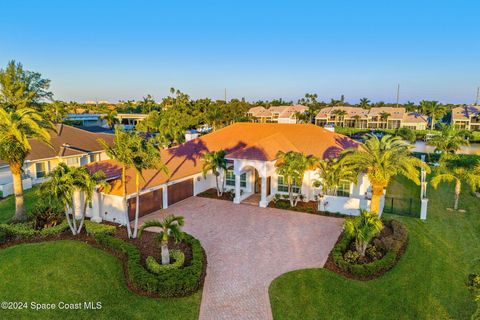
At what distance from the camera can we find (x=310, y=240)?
17.9m

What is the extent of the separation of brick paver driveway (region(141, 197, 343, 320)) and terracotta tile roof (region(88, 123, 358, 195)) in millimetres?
2632

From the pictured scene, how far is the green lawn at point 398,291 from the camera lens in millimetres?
12164

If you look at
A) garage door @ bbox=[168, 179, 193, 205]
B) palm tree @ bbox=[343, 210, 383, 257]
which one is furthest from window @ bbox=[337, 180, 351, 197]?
garage door @ bbox=[168, 179, 193, 205]

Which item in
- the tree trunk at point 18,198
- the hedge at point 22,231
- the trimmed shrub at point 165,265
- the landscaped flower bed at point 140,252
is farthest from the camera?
the tree trunk at point 18,198

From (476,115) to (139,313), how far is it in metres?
95.1

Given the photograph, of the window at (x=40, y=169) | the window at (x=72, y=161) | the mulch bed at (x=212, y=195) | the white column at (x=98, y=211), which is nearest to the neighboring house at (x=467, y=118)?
the mulch bed at (x=212, y=195)

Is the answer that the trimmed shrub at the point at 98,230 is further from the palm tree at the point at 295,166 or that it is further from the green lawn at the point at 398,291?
the palm tree at the point at 295,166

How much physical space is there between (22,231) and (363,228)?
17383 mm

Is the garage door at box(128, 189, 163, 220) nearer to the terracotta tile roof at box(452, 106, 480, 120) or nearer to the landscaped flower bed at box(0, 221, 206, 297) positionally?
the landscaped flower bed at box(0, 221, 206, 297)

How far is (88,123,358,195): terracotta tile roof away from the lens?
2261 cm

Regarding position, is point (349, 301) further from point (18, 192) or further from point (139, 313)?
point (18, 192)

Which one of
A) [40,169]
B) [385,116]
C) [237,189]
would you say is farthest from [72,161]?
[385,116]

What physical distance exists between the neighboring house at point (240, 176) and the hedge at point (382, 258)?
13.4ft

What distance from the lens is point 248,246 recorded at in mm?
17000
